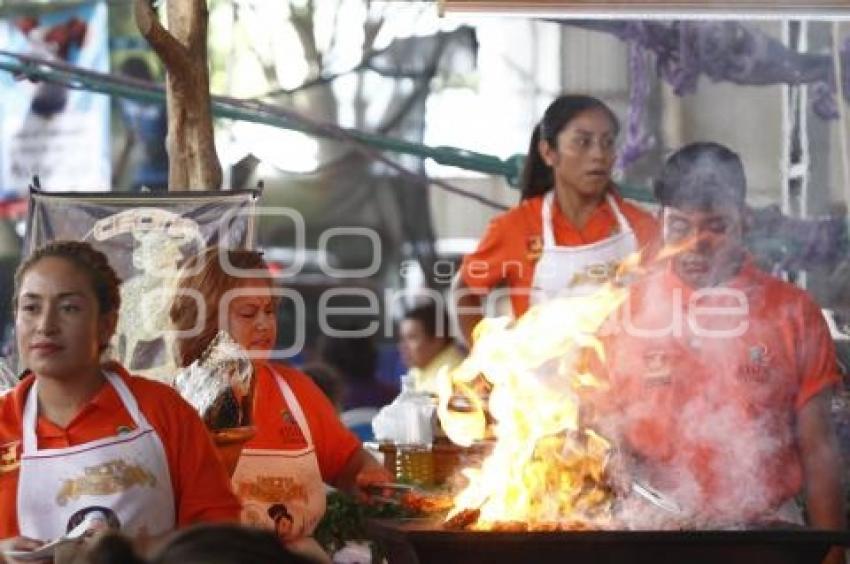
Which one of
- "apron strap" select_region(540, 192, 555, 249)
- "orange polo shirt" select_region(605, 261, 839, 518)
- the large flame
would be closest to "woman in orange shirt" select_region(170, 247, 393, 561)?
the large flame

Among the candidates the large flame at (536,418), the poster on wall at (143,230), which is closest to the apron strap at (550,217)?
the large flame at (536,418)

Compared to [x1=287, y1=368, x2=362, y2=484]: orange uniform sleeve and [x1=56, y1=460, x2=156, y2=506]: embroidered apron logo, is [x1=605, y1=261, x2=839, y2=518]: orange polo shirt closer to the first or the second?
[x1=287, y1=368, x2=362, y2=484]: orange uniform sleeve

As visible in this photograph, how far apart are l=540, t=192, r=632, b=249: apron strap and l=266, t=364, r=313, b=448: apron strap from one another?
1.71 metres

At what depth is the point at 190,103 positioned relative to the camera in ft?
20.2

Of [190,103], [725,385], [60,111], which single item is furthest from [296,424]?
[60,111]

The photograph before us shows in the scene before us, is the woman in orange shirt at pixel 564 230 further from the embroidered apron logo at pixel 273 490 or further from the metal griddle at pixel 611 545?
the metal griddle at pixel 611 545

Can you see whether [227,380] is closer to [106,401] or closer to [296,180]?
[106,401]

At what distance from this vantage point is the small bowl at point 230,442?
4.73 meters

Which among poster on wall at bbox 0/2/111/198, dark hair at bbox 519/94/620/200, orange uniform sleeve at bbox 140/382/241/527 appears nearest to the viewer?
orange uniform sleeve at bbox 140/382/241/527

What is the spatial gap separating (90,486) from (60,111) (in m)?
3.98

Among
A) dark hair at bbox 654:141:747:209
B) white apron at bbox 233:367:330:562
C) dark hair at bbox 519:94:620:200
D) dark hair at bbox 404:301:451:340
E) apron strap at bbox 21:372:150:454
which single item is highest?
dark hair at bbox 519:94:620:200

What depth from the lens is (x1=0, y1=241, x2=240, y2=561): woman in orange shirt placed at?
4117 mm

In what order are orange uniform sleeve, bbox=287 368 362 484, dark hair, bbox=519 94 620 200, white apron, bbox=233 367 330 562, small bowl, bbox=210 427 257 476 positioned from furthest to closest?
dark hair, bbox=519 94 620 200 < orange uniform sleeve, bbox=287 368 362 484 < white apron, bbox=233 367 330 562 < small bowl, bbox=210 427 257 476

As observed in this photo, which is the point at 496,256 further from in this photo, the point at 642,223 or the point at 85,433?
the point at 85,433
